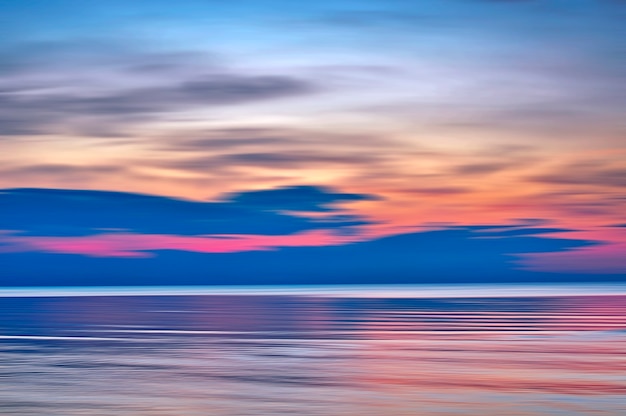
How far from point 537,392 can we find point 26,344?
1792 cm

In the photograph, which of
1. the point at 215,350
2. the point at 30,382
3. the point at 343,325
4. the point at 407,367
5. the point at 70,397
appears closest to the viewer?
the point at 70,397

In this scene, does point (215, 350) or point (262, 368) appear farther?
point (215, 350)

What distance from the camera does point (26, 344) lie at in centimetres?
2858

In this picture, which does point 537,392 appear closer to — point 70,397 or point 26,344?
point 70,397

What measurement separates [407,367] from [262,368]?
3.58m

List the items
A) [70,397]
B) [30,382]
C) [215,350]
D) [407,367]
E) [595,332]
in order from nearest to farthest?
[70,397]
[30,382]
[407,367]
[215,350]
[595,332]

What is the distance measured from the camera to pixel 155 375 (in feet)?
65.7

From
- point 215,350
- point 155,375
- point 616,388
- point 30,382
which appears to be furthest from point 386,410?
point 215,350

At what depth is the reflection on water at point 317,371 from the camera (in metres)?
16.1

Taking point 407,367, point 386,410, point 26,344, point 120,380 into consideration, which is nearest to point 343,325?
point 26,344

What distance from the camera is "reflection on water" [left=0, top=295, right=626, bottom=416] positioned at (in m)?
16.1

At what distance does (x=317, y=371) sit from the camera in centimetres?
2088

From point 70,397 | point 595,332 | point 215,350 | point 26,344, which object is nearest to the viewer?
point 70,397

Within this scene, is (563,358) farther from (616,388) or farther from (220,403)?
(220,403)
